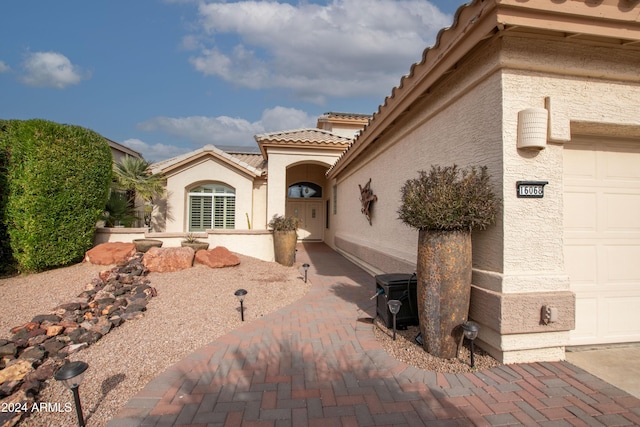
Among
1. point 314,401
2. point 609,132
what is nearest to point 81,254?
point 314,401

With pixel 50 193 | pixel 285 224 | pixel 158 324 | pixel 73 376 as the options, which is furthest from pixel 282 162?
pixel 73 376

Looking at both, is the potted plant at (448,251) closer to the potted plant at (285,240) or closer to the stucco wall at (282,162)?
the potted plant at (285,240)

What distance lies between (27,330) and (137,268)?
8.98ft

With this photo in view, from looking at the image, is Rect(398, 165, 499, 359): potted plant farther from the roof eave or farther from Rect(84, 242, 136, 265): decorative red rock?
Rect(84, 242, 136, 265): decorative red rock

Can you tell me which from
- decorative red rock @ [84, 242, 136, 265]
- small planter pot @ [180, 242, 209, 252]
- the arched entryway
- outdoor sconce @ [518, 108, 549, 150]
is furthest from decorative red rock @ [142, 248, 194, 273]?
the arched entryway

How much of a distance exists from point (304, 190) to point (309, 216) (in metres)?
1.66

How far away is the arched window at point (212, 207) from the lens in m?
12.5

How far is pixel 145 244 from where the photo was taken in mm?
7992

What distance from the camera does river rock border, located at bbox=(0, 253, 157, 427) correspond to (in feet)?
9.52

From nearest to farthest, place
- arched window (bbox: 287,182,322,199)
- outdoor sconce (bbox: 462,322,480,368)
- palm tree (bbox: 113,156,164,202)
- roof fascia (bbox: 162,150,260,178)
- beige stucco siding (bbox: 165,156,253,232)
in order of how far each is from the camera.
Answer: outdoor sconce (bbox: 462,322,480,368)
palm tree (bbox: 113,156,164,202)
roof fascia (bbox: 162,150,260,178)
beige stucco siding (bbox: 165,156,253,232)
arched window (bbox: 287,182,322,199)

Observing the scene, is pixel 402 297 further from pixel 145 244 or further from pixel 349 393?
pixel 145 244

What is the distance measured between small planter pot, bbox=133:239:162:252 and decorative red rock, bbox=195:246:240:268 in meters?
1.21

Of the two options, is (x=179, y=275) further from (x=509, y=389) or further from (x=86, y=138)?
(x=509, y=389)

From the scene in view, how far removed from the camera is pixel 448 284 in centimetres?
322
